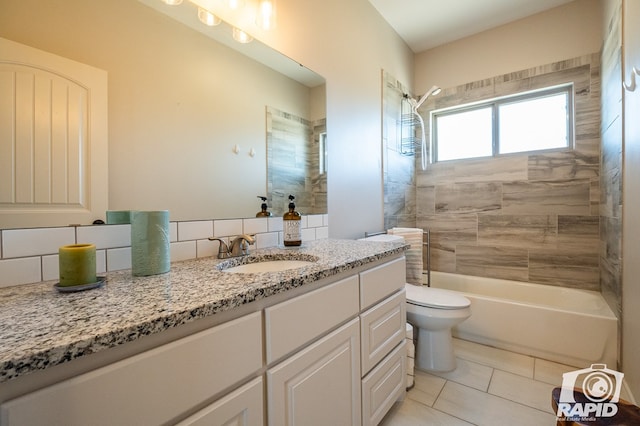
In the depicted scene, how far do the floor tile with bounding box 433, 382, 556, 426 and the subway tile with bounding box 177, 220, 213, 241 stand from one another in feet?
4.88

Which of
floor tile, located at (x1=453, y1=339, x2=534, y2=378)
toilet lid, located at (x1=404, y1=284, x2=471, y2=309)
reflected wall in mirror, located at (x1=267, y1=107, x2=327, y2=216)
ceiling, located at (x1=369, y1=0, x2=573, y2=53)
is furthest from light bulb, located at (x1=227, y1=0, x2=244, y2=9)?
floor tile, located at (x1=453, y1=339, x2=534, y2=378)

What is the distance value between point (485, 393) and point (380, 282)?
1.04m

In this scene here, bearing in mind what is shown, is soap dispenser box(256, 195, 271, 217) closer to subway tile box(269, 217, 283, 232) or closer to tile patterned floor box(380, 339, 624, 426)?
subway tile box(269, 217, 283, 232)

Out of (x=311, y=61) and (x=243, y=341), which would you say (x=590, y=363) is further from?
(x=311, y=61)

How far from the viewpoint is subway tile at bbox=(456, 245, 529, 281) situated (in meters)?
2.54

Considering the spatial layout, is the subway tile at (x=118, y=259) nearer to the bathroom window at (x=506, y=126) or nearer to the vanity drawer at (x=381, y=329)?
the vanity drawer at (x=381, y=329)

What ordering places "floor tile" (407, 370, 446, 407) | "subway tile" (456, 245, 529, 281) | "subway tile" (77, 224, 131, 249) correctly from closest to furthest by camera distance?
1. "subway tile" (77, 224, 131, 249)
2. "floor tile" (407, 370, 446, 407)
3. "subway tile" (456, 245, 529, 281)

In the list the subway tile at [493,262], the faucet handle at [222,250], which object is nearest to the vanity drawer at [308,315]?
the faucet handle at [222,250]

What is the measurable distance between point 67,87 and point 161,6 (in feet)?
1.61

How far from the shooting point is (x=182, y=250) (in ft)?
3.55

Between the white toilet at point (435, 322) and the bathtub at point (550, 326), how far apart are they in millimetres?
457

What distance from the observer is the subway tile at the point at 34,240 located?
741 mm

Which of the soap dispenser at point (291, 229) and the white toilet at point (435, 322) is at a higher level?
the soap dispenser at point (291, 229)

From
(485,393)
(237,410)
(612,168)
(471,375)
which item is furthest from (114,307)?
(612,168)
